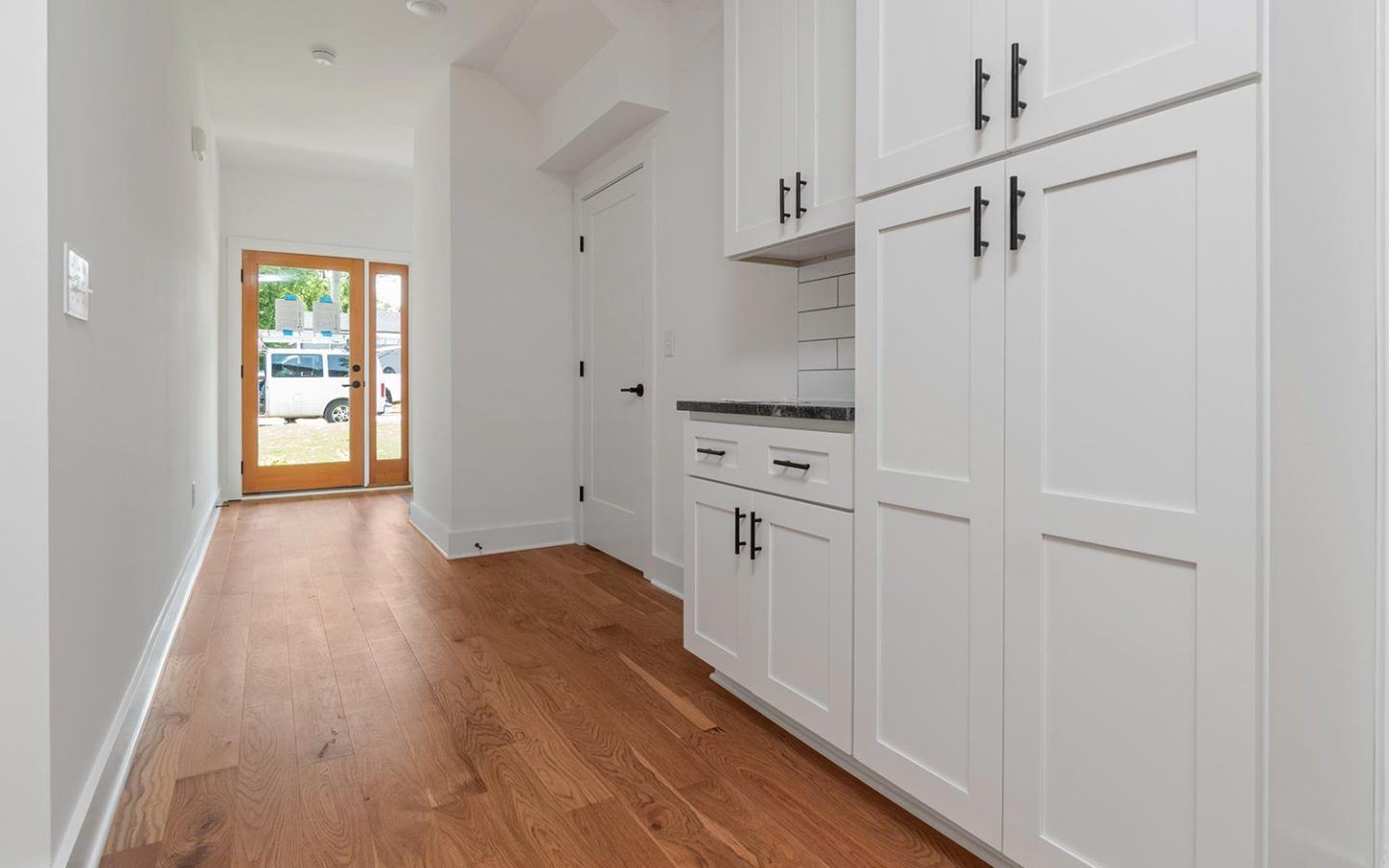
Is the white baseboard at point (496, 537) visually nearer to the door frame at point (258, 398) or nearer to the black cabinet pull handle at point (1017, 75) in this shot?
the door frame at point (258, 398)

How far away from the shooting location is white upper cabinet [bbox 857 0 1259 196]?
101 centimetres

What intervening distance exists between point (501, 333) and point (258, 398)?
3299 mm

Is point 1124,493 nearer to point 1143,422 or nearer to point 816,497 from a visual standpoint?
point 1143,422

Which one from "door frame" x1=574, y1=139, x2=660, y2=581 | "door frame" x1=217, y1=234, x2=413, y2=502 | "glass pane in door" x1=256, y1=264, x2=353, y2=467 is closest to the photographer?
"door frame" x1=574, y1=139, x2=660, y2=581

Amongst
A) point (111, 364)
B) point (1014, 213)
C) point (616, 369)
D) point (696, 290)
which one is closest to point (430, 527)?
point (616, 369)

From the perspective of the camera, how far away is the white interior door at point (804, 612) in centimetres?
164

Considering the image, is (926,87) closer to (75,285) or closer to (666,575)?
(75,285)

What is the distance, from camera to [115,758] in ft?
5.45

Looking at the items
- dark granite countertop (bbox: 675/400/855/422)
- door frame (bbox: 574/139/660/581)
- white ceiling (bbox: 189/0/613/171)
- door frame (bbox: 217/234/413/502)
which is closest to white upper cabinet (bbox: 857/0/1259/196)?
dark granite countertop (bbox: 675/400/855/422)

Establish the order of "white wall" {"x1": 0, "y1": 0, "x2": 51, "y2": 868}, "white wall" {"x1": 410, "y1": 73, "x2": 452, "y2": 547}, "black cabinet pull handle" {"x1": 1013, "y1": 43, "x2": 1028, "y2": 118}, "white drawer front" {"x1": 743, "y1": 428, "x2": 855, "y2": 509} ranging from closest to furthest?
1. "white wall" {"x1": 0, "y1": 0, "x2": 51, "y2": 868}
2. "black cabinet pull handle" {"x1": 1013, "y1": 43, "x2": 1028, "y2": 118}
3. "white drawer front" {"x1": 743, "y1": 428, "x2": 855, "y2": 509}
4. "white wall" {"x1": 410, "y1": 73, "x2": 452, "y2": 547}

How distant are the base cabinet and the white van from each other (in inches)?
206

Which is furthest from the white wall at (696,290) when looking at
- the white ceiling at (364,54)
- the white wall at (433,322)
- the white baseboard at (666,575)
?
the white wall at (433,322)

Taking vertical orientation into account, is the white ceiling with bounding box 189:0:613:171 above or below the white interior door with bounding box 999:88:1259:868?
above

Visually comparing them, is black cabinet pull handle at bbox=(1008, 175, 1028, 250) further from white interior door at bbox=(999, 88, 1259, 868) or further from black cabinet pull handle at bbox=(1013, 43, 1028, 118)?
black cabinet pull handle at bbox=(1013, 43, 1028, 118)
